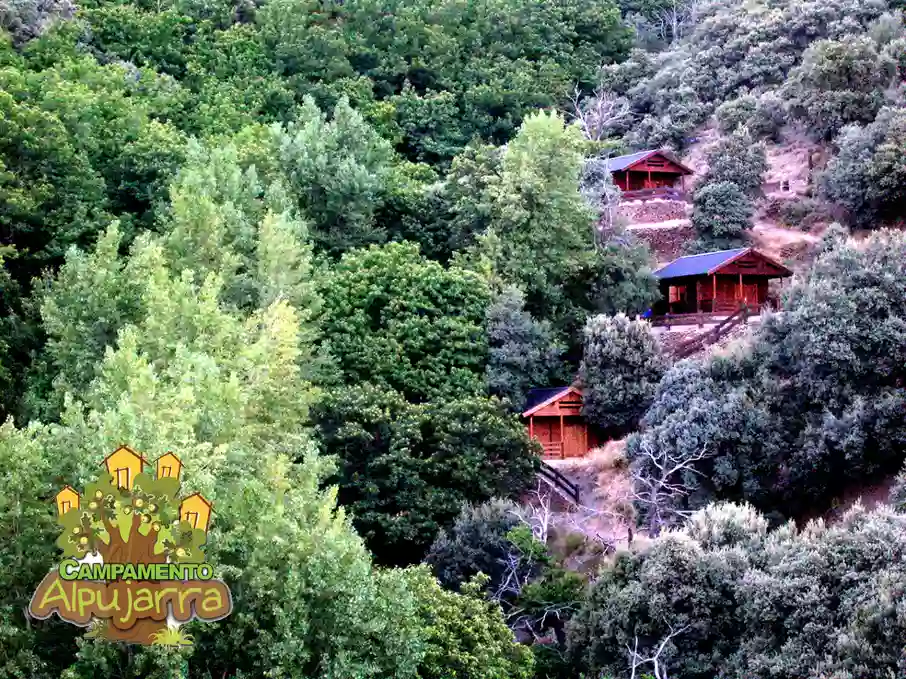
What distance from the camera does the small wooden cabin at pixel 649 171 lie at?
60.2 m

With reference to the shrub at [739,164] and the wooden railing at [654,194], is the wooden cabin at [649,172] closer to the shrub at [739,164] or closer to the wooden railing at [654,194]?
the wooden railing at [654,194]

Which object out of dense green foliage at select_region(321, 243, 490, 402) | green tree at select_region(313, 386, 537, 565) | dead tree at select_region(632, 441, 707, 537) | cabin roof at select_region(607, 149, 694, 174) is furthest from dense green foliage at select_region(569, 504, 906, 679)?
cabin roof at select_region(607, 149, 694, 174)

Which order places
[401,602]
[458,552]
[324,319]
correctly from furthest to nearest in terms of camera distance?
[324,319]
[458,552]
[401,602]

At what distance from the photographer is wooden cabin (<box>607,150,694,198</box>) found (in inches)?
2365

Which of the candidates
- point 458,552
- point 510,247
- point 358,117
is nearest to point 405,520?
point 458,552

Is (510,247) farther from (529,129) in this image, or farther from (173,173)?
(173,173)

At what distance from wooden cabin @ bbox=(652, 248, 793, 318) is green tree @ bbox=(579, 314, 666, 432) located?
6.16 meters

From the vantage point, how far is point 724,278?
161 ft

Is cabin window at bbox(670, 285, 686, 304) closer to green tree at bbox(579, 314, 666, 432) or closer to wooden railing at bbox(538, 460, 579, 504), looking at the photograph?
green tree at bbox(579, 314, 666, 432)

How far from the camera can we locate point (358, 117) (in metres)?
53.7

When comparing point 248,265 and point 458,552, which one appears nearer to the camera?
point 458,552

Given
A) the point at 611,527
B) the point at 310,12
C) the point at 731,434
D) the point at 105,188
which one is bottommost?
the point at 611,527

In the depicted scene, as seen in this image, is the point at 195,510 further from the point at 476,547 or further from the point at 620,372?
the point at 620,372

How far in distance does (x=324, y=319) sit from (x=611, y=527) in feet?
39.4
